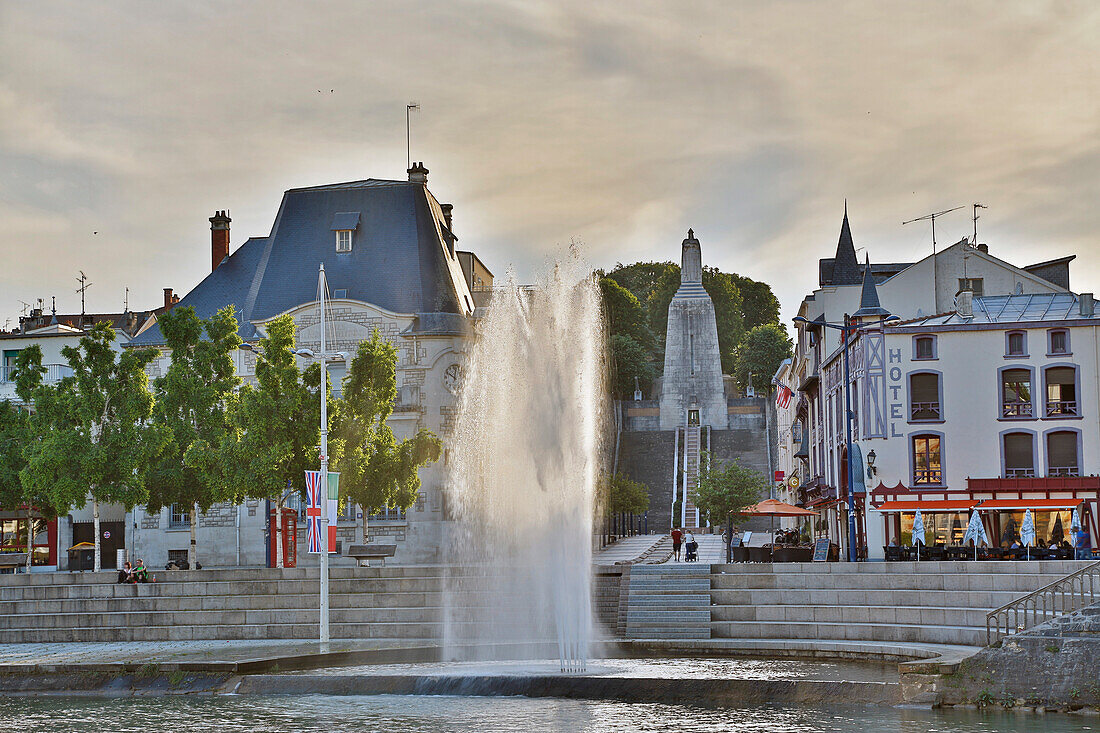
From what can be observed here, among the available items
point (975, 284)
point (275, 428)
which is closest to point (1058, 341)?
point (975, 284)

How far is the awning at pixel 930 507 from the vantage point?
42.9m

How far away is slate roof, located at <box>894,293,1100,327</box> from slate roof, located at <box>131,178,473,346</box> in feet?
66.9

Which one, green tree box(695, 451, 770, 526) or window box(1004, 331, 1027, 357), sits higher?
window box(1004, 331, 1027, 357)

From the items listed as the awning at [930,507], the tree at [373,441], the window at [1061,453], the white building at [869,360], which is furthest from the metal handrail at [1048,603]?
the tree at [373,441]

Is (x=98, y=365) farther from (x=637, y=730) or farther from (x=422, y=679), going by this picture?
(x=637, y=730)

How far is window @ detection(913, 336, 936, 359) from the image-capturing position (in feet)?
146

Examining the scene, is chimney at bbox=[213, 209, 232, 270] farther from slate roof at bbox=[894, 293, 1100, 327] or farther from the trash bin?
slate roof at bbox=[894, 293, 1100, 327]

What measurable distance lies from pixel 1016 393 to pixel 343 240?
30.1m

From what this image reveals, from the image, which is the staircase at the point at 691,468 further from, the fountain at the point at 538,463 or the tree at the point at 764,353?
the fountain at the point at 538,463

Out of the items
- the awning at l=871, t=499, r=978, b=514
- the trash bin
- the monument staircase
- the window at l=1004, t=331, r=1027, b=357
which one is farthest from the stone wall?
the trash bin

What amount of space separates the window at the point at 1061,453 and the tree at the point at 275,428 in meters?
22.1

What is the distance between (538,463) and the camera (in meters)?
28.5

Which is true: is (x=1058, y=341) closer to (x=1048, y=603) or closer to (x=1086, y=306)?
→ (x=1086, y=306)

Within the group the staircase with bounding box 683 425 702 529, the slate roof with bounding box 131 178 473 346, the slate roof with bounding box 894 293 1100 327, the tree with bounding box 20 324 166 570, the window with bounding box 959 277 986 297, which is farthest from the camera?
the staircase with bounding box 683 425 702 529
